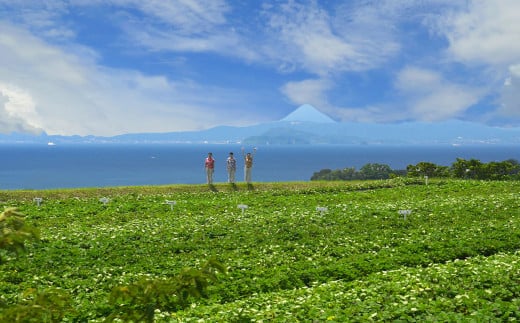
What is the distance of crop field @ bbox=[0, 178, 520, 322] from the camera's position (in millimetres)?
12414

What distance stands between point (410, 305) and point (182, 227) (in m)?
13.4

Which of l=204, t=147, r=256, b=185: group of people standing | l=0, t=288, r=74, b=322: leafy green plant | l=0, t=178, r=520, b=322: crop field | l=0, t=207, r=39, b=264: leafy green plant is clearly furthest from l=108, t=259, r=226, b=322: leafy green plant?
l=204, t=147, r=256, b=185: group of people standing

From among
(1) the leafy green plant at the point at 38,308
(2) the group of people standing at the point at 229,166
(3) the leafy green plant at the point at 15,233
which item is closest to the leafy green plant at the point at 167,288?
(1) the leafy green plant at the point at 38,308

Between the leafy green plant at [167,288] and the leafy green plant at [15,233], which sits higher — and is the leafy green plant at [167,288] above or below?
below

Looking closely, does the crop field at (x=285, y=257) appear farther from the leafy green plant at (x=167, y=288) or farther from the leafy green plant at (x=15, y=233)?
the leafy green plant at (x=15, y=233)

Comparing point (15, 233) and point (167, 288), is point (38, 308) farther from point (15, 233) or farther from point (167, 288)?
point (167, 288)

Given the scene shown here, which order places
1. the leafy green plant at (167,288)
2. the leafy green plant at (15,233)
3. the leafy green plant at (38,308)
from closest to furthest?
the leafy green plant at (15,233) → the leafy green plant at (38,308) → the leafy green plant at (167,288)

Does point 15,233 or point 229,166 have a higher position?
point 229,166

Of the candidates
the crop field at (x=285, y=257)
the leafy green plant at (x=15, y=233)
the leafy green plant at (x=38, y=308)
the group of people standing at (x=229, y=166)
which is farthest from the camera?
the group of people standing at (x=229, y=166)

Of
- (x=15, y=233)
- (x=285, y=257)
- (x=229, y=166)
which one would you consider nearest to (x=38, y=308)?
(x=15, y=233)

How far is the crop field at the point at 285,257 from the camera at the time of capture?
1241 centimetres

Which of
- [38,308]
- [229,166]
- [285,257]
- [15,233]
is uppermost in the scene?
[229,166]

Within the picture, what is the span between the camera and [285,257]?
61.0ft

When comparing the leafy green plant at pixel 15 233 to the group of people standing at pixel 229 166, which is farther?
the group of people standing at pixel 229 166
